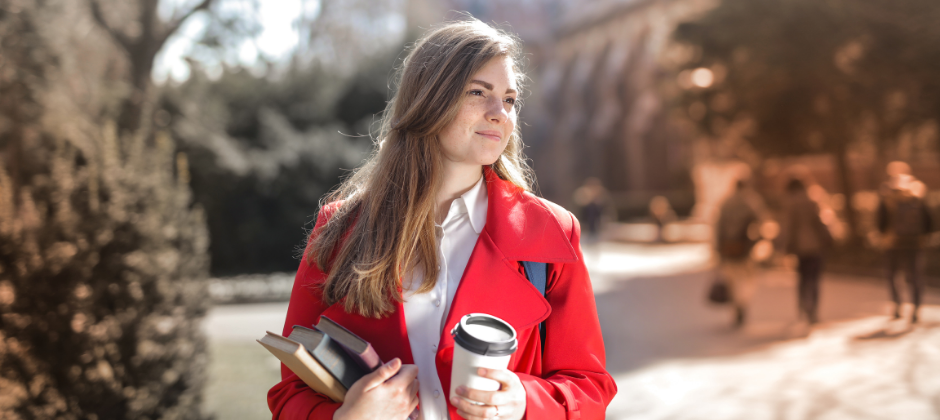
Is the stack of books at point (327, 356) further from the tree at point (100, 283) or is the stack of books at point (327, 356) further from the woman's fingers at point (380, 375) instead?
the tree at point (100, 283)

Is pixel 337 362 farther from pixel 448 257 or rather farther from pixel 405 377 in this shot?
pixel 448 257

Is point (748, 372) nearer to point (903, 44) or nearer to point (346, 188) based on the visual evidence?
point (346, 188)

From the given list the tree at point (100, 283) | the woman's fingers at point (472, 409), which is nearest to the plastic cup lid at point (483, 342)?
the woman's fingers at point (472, 409)

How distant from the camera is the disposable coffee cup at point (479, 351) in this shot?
4.33 ft

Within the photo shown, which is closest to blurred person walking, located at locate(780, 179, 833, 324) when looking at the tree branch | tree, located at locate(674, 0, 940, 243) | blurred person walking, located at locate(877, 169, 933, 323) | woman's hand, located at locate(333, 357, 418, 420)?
blurred person walking, located at locate(877, 169, 933, 323)

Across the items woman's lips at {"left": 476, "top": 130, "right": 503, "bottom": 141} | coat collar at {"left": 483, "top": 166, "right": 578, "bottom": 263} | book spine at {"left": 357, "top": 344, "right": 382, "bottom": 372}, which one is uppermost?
woman's lips at {"left": 476, "top": 130, "right": 503, "bottom": 141}

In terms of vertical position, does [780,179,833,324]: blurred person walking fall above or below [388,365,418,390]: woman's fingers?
below

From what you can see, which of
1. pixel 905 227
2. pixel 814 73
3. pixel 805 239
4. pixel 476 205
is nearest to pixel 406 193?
pixel 476 205

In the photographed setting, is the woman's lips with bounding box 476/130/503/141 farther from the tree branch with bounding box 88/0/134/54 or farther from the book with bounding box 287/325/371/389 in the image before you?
the tree branch with bounding box 88/0/134/54

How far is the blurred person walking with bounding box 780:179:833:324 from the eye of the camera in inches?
356

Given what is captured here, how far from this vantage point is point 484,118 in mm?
1683

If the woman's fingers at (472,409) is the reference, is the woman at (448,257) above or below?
above

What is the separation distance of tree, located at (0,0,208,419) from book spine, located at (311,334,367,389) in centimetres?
319

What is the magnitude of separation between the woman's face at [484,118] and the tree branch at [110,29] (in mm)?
7774
